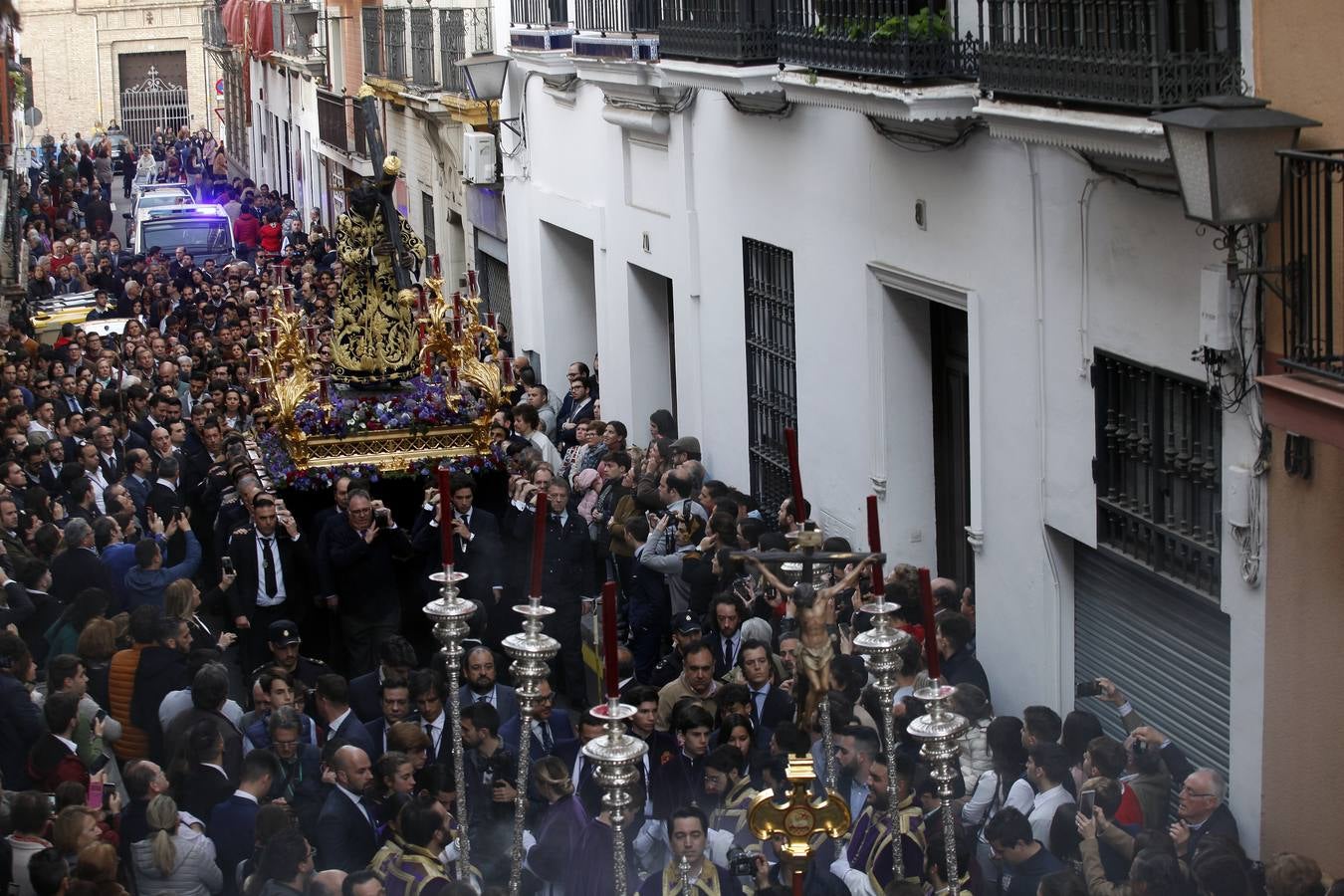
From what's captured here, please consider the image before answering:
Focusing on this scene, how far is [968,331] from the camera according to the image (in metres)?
10.2

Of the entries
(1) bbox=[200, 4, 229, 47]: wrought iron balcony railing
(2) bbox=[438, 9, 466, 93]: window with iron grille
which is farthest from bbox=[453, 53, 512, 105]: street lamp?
(1) bbox=[200, 4, 229, 47]: wrought iron balcony railing

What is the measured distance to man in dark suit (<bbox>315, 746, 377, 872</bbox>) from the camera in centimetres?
767

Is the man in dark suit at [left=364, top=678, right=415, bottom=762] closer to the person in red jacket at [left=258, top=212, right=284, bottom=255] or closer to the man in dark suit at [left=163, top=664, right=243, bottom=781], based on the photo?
the man in dark suit at [left=163, top=664, right=243, bottom=781]

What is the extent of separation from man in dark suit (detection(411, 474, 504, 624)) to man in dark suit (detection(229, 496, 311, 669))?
0.67 meters

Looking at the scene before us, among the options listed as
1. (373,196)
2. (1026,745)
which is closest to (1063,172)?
(1026,745)

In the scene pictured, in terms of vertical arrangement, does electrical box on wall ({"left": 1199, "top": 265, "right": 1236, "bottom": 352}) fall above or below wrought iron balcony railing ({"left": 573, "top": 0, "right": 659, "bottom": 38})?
below

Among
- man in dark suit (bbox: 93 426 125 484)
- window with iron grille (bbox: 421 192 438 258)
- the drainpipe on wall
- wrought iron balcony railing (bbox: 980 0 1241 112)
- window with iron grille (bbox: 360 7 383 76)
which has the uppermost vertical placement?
the drainpipe on wall

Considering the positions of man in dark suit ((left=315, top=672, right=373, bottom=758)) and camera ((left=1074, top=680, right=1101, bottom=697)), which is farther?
man in dark suit ((left=315, top=672, right=373, bottom=758))

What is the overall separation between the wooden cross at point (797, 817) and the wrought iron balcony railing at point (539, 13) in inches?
474

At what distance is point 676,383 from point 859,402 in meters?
3.76

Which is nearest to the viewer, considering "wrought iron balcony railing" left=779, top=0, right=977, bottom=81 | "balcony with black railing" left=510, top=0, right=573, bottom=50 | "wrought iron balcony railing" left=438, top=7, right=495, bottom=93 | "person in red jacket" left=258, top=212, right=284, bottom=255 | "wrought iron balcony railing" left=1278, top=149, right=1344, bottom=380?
"wrought iron balcony railing" left=1278, top=149, right=1344, bottom=380

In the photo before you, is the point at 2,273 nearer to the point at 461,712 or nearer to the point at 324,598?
the point at 324,598

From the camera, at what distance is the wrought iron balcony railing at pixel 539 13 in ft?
54.6

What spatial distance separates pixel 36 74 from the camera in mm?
54344
